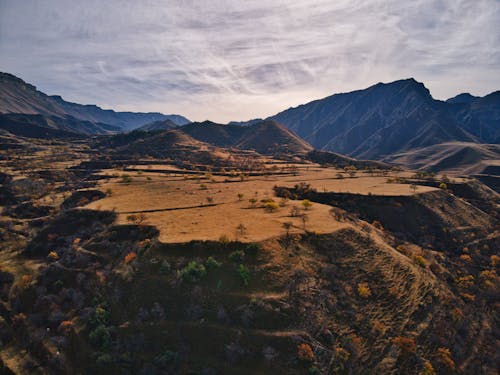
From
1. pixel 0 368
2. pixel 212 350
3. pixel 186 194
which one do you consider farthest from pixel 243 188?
pixel 0 368

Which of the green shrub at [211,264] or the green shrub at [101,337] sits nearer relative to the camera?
the green shrub at [101,337]

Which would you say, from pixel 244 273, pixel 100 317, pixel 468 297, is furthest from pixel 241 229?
pixel 468 297

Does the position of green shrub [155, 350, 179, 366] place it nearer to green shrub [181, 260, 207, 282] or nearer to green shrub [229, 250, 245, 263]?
green shrub [181, 260, 207, 282]

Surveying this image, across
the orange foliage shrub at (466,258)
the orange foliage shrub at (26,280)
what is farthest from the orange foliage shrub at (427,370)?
the orange foliage shrub at (26,280)

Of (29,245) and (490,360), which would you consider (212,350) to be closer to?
(490,360)

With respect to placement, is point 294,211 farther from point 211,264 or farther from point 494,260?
point 494,260

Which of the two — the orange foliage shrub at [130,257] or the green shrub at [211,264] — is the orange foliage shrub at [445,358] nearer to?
the green shrub at [211,264]
